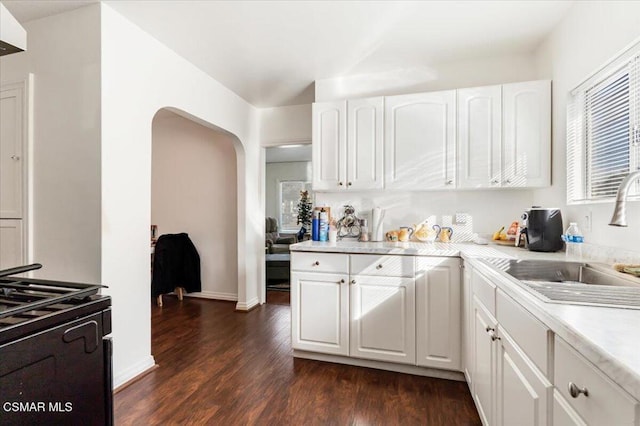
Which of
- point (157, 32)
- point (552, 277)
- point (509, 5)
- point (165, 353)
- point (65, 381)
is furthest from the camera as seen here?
point (165, 353)

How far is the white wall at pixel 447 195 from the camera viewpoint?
8.79ft

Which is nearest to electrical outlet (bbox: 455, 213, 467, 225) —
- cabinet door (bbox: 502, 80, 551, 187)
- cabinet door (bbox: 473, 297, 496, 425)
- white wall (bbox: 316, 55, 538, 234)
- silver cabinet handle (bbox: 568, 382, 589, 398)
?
white wall (bbox: 316, 55, 538, 234)

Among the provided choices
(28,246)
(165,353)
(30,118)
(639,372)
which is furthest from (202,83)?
(639,372)

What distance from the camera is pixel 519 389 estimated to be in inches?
43.1

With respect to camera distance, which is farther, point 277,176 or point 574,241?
point 277,176

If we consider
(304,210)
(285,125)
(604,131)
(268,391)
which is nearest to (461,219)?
(604,131)

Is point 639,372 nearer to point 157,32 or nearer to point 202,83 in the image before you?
point 157,32

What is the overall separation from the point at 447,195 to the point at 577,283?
1.37 m

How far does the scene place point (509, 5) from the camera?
205 cm

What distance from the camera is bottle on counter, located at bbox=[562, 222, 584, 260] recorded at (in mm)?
1835

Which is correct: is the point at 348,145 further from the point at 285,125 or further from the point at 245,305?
the point at 245,305

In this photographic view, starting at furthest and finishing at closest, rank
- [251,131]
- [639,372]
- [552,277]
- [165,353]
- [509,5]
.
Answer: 1. [251,131]
2. [165,353]
3. [509,5]
4. [552,277]
5. [639,372]

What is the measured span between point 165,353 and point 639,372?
2.94 m

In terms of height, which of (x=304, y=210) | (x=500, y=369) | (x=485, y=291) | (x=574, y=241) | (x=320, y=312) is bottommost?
(x=320, y=312)
